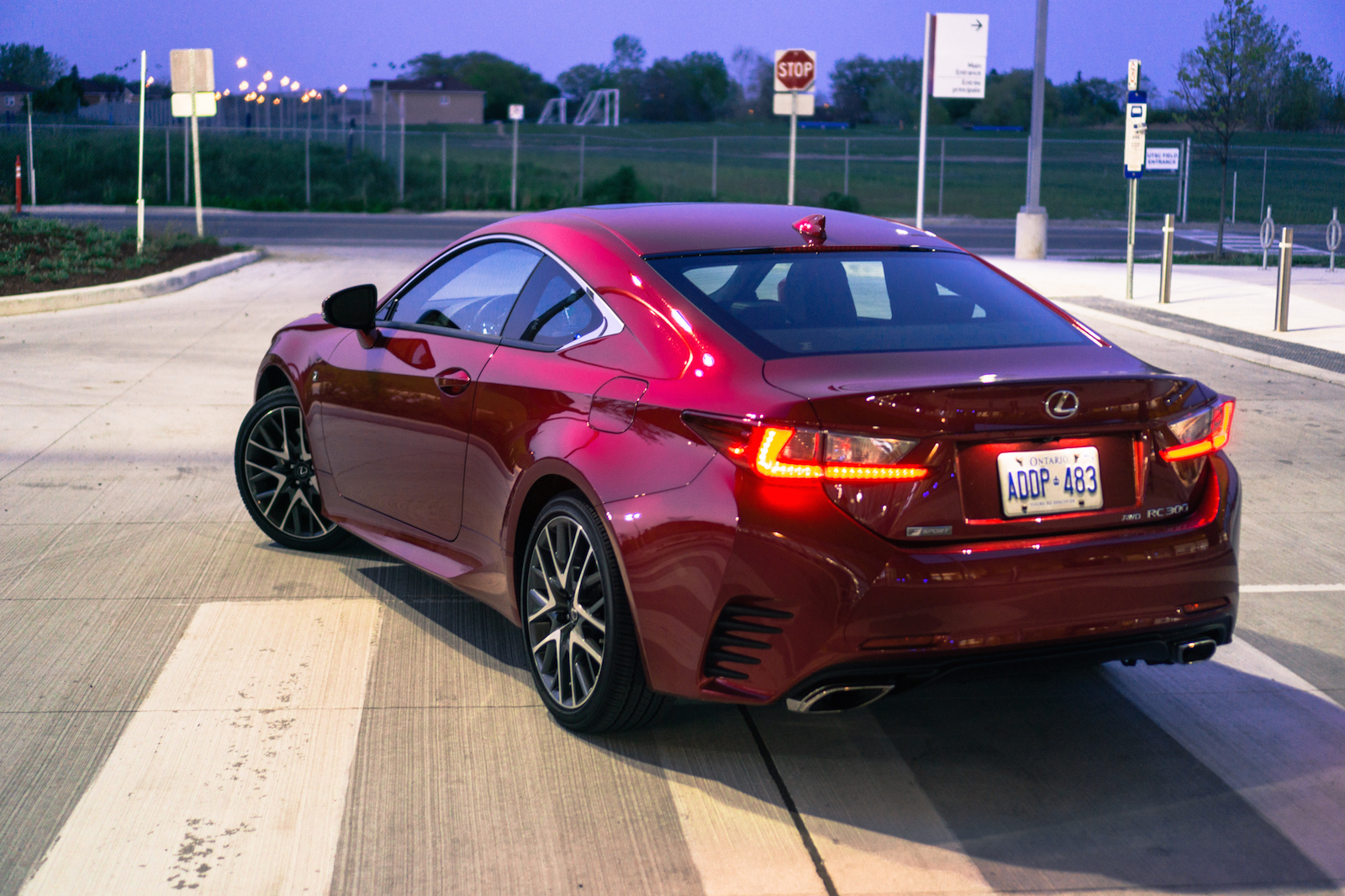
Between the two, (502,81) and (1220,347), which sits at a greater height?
(502,81)

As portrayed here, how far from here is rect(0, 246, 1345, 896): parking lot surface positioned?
3330mm

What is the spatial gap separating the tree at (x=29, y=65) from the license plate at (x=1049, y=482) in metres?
117

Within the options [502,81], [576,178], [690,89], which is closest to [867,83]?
[690,89]

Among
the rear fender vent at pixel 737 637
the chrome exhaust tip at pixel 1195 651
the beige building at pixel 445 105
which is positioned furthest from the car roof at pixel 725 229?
the beige building at pixel 445 105

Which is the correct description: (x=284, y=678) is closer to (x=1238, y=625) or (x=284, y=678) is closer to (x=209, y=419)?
(x=1238, y=625)

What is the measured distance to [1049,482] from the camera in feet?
11.4

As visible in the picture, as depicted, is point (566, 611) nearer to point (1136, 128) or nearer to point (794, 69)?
point (1136, 128)

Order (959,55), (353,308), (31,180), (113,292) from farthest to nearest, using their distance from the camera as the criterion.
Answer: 1. (31,180)
2. (959,55)
3. (113,292)
4. (353,308)

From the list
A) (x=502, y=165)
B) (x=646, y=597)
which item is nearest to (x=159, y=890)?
(x=646, y=597)

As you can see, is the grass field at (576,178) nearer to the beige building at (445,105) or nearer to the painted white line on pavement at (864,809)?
the painted white line on pavement at (864,809)

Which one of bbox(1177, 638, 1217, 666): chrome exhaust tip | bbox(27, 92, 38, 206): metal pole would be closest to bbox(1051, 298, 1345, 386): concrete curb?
bbox(1177, 638, 1217, 666): chrome exhaust tip

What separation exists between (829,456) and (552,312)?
1.36 meters

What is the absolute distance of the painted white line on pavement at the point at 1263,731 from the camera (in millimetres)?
3609

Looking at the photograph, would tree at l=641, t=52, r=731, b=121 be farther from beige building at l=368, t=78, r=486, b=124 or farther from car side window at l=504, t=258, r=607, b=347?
car side window at l=504, t=258, r=607, b=347
